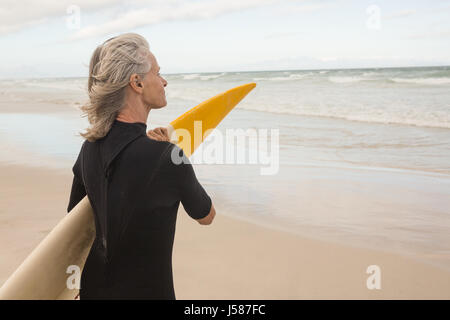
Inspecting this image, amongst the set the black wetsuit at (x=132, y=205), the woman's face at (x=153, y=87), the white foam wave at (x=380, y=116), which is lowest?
the white foam wave at (x=380, y=116)

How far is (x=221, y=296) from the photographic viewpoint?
9.92 ft

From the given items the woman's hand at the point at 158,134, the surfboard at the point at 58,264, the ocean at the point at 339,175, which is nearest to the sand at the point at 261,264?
the ocean at the point at 339,175

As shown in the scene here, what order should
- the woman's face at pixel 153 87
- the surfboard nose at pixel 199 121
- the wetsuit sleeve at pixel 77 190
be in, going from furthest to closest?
the surfboard nose at pixel 199 121 < the wetsuit sleeve at pixel 77 190 < the woman's face at pixel 153 87

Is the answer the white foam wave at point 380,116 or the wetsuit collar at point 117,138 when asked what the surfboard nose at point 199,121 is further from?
the white foam wave at point 380,116

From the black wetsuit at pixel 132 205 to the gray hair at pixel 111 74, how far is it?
4cm

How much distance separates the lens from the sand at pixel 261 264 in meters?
3.09

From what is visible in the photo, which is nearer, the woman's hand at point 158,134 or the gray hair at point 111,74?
the gray hair at point 111,74

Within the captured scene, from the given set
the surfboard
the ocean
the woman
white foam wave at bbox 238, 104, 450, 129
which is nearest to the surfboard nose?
the ocean

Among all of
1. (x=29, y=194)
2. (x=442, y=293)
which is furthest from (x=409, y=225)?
(x=29, y=194)

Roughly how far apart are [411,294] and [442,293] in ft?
0.74

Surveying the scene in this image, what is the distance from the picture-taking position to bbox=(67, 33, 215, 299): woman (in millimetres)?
1364

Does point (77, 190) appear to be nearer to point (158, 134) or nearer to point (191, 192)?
point (158, 134)

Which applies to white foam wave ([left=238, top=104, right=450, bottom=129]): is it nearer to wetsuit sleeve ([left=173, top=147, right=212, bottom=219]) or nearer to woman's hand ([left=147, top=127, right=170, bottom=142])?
woman's hand ([left=147, top=127, right=170, bottom=142])

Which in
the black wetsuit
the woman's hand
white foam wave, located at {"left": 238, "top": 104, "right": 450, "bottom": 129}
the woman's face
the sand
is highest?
the woman's face
